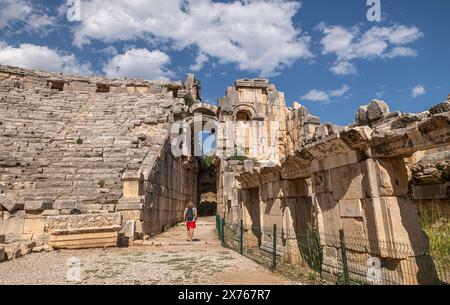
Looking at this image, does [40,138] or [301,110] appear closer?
[40,138]

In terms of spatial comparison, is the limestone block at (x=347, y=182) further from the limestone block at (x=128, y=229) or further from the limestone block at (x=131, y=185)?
the limestone block at (x=131, y=185)

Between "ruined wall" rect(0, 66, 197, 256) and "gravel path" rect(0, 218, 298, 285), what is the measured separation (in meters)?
1.38

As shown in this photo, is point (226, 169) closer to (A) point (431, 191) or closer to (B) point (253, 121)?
(B) point (253, 121)

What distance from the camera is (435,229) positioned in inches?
247

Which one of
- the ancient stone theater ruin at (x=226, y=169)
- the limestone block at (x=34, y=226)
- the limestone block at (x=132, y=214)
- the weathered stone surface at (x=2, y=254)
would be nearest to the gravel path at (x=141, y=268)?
the weathered stone surface at (x=2, y=254)

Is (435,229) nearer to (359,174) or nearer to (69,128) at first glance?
(359,174)

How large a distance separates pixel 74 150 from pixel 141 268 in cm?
807

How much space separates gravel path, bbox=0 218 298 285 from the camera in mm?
4957

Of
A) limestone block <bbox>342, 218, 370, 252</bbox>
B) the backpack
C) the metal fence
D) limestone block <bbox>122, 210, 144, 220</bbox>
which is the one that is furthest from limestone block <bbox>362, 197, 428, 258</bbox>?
limestone block <bbox>122, 210, 144, 220</bbox>

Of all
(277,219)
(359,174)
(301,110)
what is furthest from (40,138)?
(301,110)

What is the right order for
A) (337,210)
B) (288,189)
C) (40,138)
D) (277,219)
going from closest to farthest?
(337,210)
(288,189)
(277,219)
(40,138)

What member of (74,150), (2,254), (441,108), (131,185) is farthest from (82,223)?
(441,108)

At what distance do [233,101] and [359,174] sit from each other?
16.8 meters

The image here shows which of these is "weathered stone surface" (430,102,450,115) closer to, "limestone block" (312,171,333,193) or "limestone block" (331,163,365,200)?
"limestone block" (331,163,365,200)
